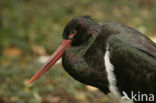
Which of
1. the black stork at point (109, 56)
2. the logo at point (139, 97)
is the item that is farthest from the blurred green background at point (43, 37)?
the logo at point (139, 97)

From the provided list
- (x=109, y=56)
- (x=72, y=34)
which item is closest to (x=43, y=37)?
(x=72, y=34)

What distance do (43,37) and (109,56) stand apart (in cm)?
271

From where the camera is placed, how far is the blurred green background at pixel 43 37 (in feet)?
13.3

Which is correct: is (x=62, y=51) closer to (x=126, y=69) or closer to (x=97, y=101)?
(x=126, y=69)

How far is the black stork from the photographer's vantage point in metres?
2.87

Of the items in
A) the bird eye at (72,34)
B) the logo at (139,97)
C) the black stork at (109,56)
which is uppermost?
the bird eye at (72,34)

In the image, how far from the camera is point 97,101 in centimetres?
412

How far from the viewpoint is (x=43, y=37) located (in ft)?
18.0

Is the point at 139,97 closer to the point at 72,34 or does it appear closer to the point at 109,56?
the point at 109,56

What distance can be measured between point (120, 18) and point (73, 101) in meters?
3.72

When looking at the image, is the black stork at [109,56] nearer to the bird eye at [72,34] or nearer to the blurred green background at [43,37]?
the bird eye at [72,34]

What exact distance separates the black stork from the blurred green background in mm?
935

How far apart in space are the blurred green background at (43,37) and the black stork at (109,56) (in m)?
0.93

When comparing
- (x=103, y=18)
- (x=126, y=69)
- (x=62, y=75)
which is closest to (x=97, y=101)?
(x=62, y=75)
